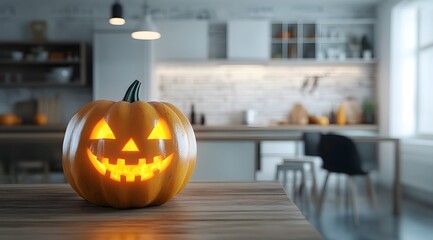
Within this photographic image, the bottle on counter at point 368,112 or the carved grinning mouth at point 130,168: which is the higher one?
the bottle on counter at point 368,112

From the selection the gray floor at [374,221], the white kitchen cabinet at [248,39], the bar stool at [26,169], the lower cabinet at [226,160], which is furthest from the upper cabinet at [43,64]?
the gray floor at [374,221]

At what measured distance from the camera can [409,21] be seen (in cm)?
485

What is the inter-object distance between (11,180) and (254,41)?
10.7 feet

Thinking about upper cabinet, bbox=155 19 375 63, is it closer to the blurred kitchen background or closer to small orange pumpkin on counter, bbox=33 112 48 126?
the blurred kitchen background

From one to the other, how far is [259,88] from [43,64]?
2977 mm

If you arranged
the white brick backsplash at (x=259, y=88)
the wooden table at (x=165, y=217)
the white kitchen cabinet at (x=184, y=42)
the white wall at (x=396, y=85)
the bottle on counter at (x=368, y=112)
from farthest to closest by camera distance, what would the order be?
the white brick backsplash at (x=259, y=88), the bottle on counter at (x=368, y=112), the white kitchen cabinet at (x=184, y=42), the white wall at (x=396, y=85), the wooden table at (x=165, y=217)

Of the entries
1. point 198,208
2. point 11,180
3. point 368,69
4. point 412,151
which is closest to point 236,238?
point 198,208

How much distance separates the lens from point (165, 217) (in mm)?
647

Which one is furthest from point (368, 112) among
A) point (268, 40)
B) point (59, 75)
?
point (59, 75)

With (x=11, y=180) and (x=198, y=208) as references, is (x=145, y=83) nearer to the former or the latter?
(x=11, y=180)

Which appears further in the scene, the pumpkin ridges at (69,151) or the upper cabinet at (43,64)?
the upper cabinet at (43,64)

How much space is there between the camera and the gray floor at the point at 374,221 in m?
2.87

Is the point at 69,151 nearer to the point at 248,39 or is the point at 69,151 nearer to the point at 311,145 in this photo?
the point at 311,145

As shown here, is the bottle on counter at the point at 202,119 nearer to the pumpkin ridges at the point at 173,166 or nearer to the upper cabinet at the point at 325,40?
the upper cabinet at the point at 325,40
